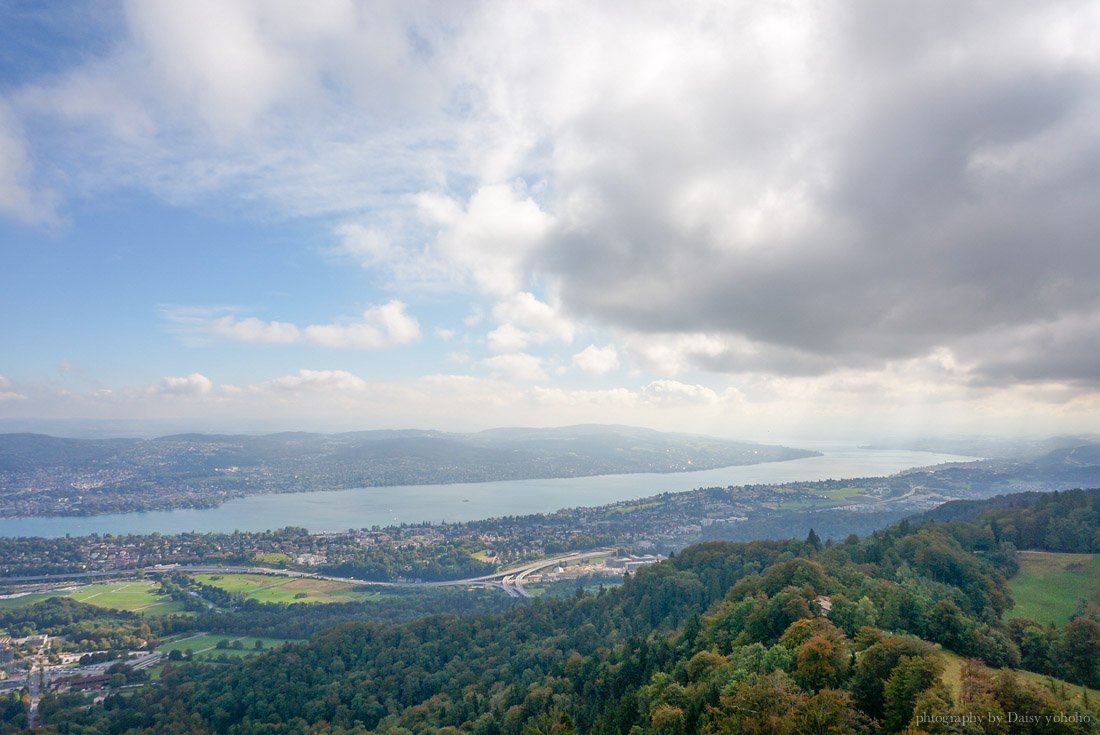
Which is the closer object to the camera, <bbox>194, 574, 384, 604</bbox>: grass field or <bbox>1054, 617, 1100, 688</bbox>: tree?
<bbox>1054, 617, 1100, 688</bbox>: tree

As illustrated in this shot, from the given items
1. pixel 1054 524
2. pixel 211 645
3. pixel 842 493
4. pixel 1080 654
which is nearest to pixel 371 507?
pixel 211 645

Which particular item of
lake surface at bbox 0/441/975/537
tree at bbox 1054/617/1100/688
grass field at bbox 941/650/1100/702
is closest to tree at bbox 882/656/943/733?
grass field at bbox 941/650/1100/702

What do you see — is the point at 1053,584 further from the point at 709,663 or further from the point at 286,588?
the point at 286,588

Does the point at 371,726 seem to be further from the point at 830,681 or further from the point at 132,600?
the point at 132,600

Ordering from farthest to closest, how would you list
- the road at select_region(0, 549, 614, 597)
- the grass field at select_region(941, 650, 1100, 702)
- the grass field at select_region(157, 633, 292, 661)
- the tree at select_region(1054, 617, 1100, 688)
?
1. the road at select_region(0, 549, 614, 597)
2. the grass field at select_region(157, 633, 292, 661)
3. the tree at select_region(1054, 617, 1100, 688)
4. the grass field at select_region(941, 650, 1100, 702)

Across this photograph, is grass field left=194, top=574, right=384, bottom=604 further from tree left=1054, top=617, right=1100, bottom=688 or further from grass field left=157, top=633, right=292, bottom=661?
tree left=1054, top=617, right=1100, bottom=688

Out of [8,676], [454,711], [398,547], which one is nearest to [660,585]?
[454,711]

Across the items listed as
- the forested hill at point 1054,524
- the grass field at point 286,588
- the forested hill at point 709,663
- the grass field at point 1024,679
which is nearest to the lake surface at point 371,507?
the grass field at point 286,588
